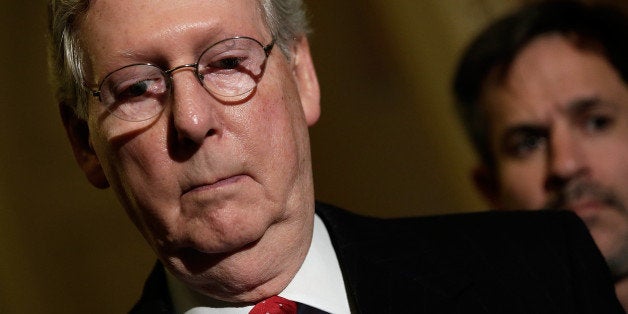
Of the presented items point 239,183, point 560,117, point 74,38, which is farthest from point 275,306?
point 560,117

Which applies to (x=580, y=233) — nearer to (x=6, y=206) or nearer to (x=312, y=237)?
(x=312, y=237)

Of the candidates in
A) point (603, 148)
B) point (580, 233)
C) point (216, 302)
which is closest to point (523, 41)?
point (603, 148)

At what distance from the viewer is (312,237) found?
6.45ft

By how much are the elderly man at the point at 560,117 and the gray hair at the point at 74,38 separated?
107cm

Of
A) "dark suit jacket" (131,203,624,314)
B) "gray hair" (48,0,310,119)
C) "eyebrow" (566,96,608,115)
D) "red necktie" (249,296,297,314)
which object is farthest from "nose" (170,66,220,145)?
"eyebrow" (566,96,608,115)

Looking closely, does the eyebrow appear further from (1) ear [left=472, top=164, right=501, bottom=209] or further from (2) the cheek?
(1) ear [left=472, top=164, right=501, bottom=209]

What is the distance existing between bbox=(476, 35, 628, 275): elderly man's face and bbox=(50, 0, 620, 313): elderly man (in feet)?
1.86

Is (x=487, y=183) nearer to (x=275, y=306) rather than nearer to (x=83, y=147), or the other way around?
(x=275, y=306)

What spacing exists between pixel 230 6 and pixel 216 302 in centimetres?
63

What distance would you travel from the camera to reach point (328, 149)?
3465 mm

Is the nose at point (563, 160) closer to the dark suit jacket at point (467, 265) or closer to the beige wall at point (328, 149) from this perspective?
the dark suit jacket at point (467, 265)

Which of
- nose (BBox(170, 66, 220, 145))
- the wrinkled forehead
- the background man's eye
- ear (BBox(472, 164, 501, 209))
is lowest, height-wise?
ear (BBox(472, 164, 501, 209))

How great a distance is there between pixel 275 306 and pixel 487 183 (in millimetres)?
1383

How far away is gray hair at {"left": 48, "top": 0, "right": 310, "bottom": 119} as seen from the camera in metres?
1.84
